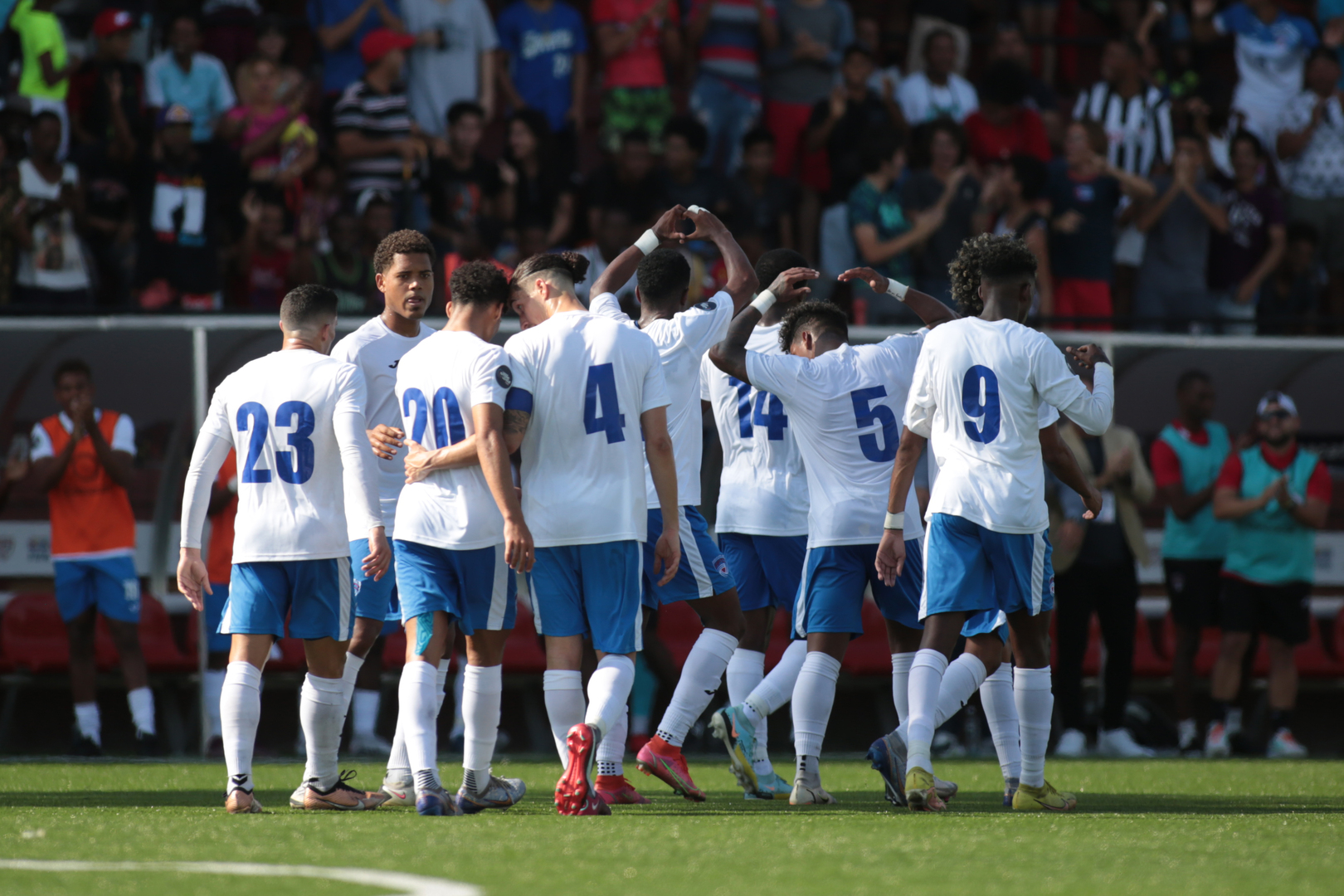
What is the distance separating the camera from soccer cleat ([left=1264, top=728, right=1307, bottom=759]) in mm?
11008

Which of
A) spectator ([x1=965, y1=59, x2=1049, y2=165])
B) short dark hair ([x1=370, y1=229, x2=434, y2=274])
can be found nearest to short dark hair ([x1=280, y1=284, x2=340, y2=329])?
short dark hair ([x1=370, y1=229, x2=434, y2=274])

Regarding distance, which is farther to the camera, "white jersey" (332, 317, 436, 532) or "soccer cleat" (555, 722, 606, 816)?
"white jersey" (332, 317, 436, 532)

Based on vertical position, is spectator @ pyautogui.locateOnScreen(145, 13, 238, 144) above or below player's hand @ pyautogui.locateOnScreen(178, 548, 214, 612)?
above

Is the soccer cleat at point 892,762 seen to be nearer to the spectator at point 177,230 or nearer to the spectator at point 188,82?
the spectator at point 177,230

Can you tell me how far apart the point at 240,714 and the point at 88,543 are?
4.59m

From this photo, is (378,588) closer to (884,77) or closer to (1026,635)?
(1026,635)

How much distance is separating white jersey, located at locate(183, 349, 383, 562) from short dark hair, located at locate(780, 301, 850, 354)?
6.73 ft

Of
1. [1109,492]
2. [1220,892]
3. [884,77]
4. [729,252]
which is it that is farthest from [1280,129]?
[1220,892]

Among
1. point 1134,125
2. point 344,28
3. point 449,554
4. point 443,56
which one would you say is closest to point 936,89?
point 1134,125

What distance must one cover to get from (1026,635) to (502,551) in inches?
85.2

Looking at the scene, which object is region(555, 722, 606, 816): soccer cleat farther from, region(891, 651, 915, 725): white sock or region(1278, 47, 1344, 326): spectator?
region(1278, 47, 1344, 326): spectator

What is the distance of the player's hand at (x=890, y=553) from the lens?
22.2ft

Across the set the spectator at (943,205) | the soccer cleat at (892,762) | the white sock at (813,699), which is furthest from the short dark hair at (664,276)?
the spectator at (943,205)

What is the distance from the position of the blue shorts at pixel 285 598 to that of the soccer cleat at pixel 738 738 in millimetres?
1747
